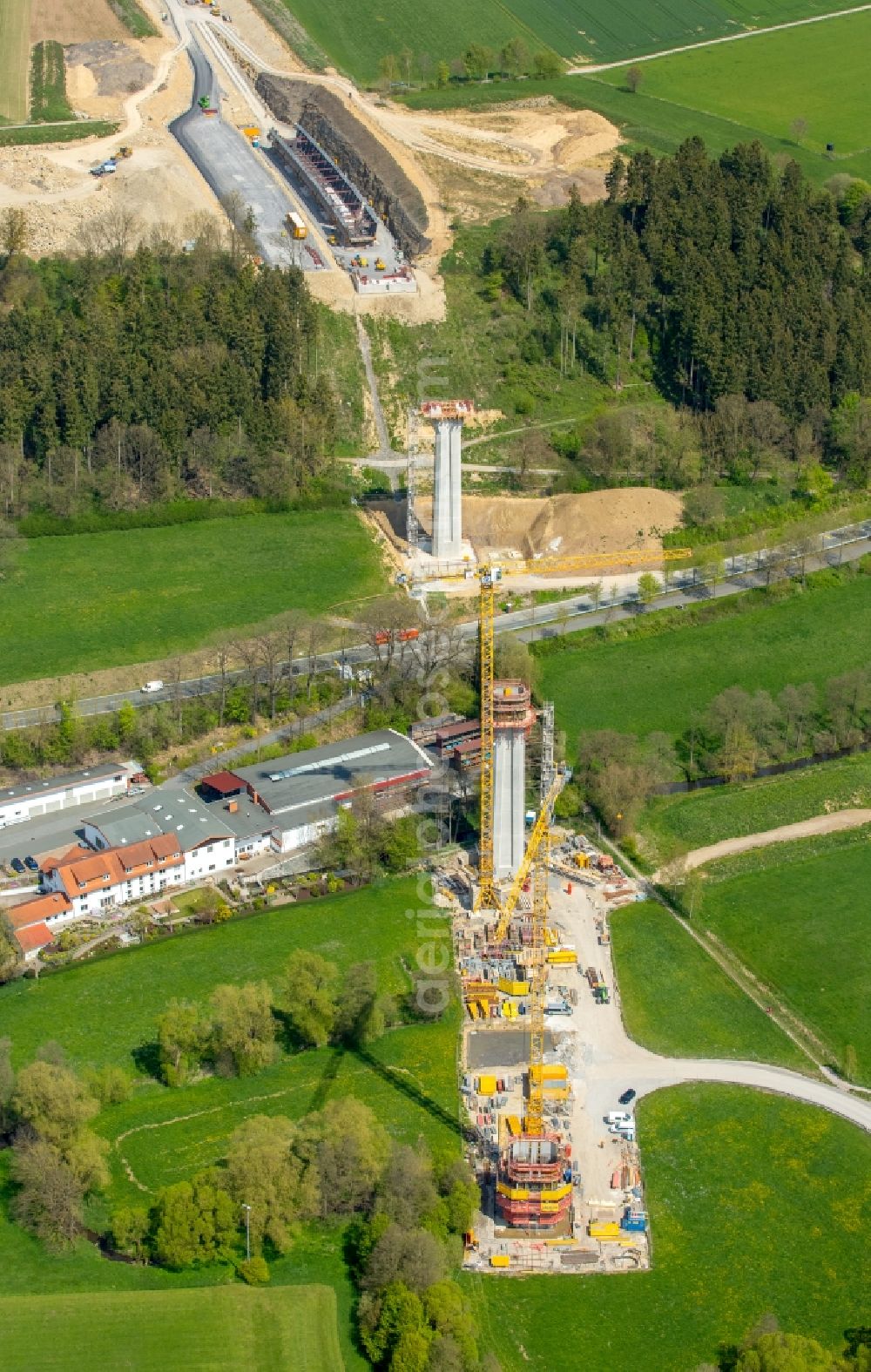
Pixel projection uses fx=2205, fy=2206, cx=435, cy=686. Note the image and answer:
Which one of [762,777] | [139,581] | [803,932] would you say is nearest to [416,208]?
[139,581]

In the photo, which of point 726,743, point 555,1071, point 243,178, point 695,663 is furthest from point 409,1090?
point 243,178

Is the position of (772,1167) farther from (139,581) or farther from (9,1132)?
(139,581)

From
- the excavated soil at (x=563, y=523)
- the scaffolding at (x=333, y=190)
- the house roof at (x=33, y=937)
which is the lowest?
the house roof at (x=33, y=937)

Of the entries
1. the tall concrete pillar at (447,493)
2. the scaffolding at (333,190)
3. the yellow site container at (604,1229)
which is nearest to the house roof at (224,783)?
the tall concrete pillar at (447,493)

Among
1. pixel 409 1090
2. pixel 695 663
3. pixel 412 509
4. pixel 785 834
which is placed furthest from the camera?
pixel 412 509

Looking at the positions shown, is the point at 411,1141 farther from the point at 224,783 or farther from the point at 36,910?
the point at 224,783

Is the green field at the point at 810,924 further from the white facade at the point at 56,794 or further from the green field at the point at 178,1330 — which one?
the white facade at the point at 56,794
